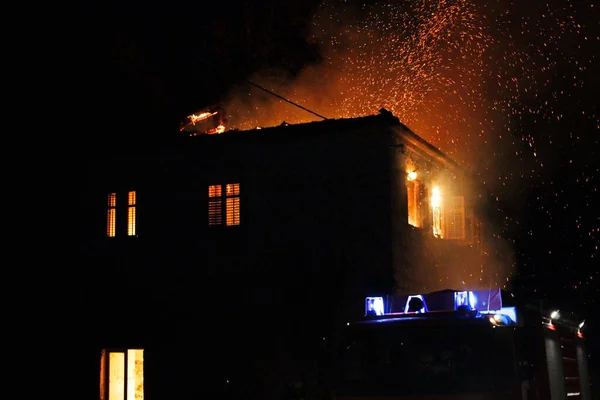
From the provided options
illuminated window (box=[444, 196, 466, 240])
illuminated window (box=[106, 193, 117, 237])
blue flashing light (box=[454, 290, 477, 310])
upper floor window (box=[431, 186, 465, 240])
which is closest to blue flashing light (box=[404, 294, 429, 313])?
blue flashing light (box=[454, 290, 477, 310])

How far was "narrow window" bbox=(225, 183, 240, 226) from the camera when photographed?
1992 centimetres

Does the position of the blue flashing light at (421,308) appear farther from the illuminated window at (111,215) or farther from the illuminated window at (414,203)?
the illuminated window at (111,215)

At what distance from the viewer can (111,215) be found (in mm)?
21500

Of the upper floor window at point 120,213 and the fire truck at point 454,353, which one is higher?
the upper floor window at point 120,213

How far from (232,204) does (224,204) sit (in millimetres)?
216

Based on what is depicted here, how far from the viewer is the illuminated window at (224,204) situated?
19938 millimetres

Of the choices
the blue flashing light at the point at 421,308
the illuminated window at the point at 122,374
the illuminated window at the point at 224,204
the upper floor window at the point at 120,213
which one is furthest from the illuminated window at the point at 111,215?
the blue flashing light at the point at 421,308

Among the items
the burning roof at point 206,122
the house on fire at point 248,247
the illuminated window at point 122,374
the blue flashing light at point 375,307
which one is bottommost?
the illuminated window at point 122,374

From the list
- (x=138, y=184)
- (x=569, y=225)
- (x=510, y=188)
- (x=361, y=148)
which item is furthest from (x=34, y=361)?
(x=569, y=225)

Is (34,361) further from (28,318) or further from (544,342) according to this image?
(544,342)

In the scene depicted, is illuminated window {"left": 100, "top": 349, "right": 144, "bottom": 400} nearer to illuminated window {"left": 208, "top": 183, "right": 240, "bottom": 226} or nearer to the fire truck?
illuminated window {"left": 208, "top": 183, "right": 240, "bottom": 226}

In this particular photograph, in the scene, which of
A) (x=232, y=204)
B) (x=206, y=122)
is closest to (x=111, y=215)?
(x=232, y=204)

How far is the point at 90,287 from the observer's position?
21.7 metres

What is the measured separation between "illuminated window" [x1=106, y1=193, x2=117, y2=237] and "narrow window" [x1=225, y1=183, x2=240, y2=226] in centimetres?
323
